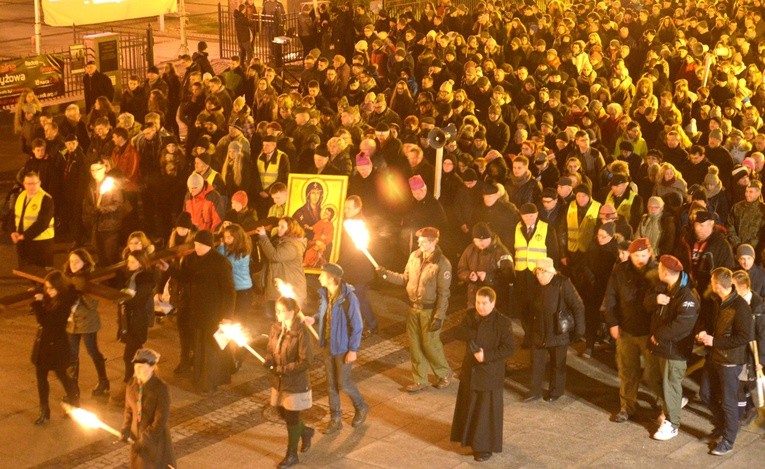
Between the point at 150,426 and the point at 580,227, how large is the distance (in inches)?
253

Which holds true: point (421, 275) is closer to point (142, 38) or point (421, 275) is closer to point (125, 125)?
point (125, 125)

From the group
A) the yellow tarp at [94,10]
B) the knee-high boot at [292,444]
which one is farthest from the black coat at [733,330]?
the yellow tarp at [94,10]

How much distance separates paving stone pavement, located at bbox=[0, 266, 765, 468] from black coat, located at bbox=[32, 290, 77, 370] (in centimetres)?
67

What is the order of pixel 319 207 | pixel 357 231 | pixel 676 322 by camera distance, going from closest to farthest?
pixel 676 322 → pixel 357 231 → pixel 319 207

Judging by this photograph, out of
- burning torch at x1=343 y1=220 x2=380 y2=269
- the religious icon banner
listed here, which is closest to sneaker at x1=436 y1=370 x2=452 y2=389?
burning torch at x1=343 y1=220 x2=380 y2=269

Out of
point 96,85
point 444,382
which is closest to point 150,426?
point 444,382

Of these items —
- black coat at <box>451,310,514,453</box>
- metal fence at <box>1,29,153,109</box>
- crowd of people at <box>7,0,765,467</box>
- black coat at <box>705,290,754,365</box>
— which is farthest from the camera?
metal fence at <box>1,29,153,109</box>

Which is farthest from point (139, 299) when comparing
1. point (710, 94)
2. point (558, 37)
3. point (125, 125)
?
point (558, 37)

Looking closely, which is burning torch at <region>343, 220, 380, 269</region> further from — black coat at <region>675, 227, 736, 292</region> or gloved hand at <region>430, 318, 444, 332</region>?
black coat at <region>675, 227, 736, 292</region>

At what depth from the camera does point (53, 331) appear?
11719 millimetres

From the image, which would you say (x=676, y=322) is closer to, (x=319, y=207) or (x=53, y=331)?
(x=319, y=207)

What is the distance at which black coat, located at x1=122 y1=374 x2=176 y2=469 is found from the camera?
9672 millimetres

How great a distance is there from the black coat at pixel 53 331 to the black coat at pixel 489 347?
3.78 meters

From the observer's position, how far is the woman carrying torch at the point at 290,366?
1090 centimetres
